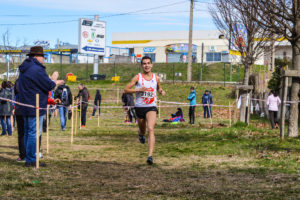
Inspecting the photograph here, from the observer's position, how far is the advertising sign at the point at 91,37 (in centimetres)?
5350

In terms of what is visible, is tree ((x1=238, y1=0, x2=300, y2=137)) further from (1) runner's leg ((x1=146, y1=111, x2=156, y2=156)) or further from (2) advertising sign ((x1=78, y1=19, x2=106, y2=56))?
(2) advertising sign ((x1=78, y1=19, x2=106, y2=56))

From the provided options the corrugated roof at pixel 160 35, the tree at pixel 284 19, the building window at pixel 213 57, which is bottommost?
the tree at pixel 284 19

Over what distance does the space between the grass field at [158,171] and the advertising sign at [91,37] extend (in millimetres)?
41710

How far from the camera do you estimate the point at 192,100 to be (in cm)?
2194

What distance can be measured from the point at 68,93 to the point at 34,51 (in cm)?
820

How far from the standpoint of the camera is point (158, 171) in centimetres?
756

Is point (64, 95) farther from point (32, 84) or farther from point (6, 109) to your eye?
point (32, 84)

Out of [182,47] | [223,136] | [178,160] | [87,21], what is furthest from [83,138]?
[182,47]

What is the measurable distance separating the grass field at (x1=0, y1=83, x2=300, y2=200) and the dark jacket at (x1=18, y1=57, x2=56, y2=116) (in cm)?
109

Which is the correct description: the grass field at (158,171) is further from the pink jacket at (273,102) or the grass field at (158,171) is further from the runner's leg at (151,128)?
the pink jacket at (273,102)

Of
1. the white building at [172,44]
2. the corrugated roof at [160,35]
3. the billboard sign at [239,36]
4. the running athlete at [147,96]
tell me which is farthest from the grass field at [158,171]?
the corrugated roof at [160,35]

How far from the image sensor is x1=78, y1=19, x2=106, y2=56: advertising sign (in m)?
53.5

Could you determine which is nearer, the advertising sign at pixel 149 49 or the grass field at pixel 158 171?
the grass field at pixel 158 171

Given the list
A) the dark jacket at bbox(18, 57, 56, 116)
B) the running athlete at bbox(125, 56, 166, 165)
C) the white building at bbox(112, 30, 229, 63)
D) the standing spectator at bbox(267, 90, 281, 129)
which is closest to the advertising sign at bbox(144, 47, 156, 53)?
the white building at bbox(112, 30, 229, 63)
